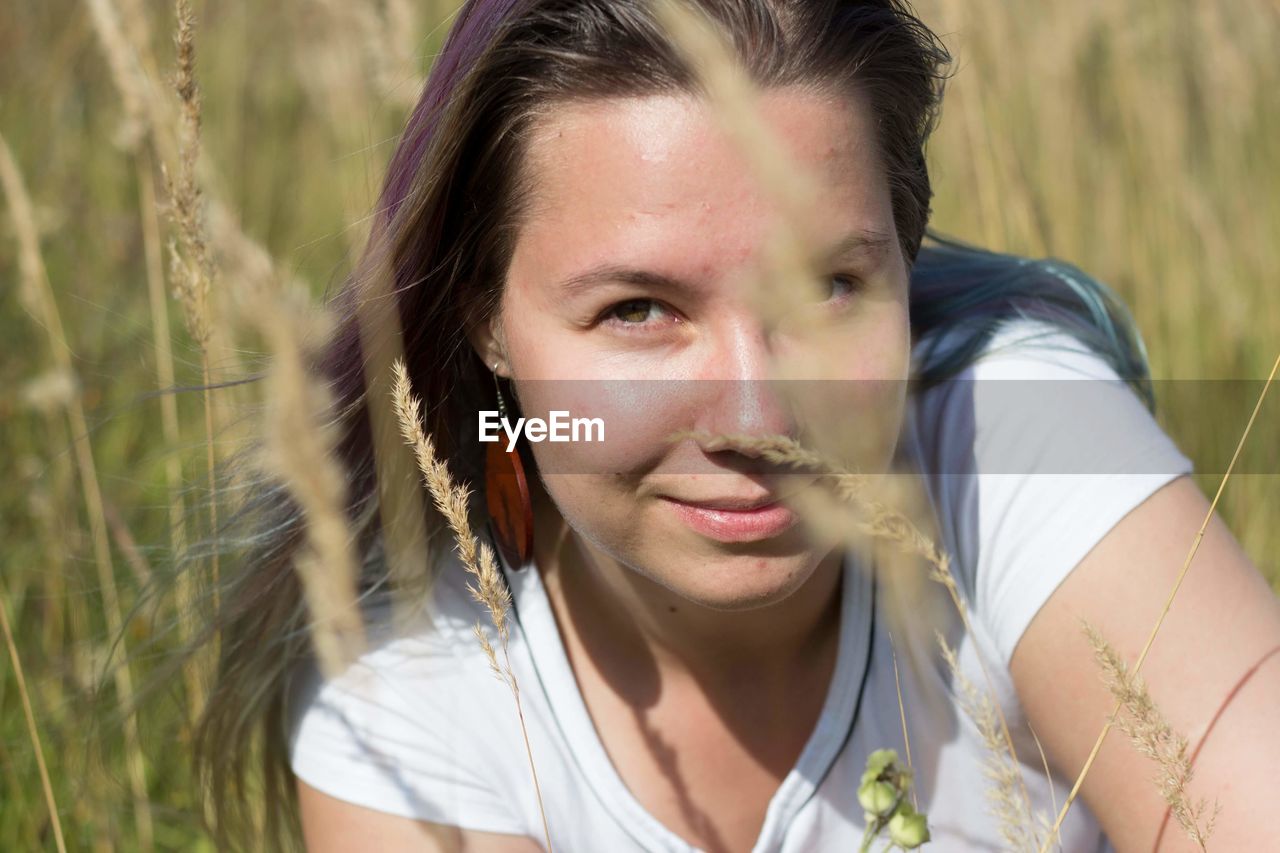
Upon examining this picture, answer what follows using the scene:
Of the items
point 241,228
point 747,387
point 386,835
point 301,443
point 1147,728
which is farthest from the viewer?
point 241,228

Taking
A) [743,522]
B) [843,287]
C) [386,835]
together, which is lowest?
[386,835]

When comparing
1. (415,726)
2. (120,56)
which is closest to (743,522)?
(415,726)

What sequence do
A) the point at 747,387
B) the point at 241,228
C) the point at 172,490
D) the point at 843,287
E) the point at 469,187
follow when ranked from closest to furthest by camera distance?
the point at 747,387
the point at 843,287
the point at 469,187
the point at 172,490
the point at 241,228

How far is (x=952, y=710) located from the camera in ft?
5.29

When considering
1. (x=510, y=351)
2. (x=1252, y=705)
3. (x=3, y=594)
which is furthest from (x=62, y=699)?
(x=1252, y=705)

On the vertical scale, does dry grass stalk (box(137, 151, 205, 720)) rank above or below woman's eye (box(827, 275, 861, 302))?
below

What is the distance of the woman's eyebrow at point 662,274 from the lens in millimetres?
1219

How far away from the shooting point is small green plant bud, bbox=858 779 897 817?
38.0 inches

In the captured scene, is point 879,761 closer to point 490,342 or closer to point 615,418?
point 615,418

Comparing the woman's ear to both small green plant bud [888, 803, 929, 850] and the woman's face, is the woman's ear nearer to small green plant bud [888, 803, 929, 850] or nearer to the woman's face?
the woman's face

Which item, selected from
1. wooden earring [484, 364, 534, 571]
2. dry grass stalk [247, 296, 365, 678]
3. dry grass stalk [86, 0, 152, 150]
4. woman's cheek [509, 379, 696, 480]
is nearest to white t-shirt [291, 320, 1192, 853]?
wooden earring [484, 364, 534, 571]

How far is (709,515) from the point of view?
1.28 m

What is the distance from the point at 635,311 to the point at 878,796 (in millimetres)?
532

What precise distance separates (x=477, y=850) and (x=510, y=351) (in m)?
0.63
